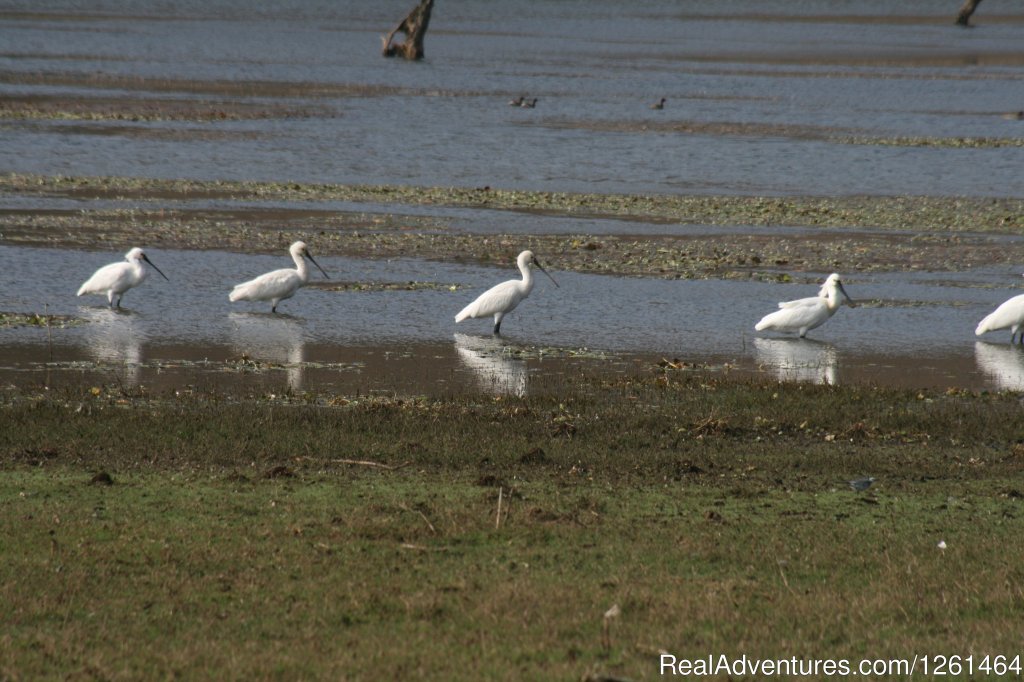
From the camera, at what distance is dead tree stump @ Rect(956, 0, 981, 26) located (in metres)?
84.9

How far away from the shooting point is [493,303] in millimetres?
16375

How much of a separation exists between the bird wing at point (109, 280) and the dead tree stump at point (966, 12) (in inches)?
2981

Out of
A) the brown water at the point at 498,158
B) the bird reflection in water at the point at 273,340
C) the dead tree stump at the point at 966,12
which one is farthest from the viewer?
the dead tree stump at the point at 966,12

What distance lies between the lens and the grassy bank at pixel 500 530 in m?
6.46

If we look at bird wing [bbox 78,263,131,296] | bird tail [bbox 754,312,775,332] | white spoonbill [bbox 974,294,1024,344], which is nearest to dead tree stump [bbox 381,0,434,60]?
bird wing [bbox 78,263,131,296]

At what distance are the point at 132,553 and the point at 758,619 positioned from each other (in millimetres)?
3129

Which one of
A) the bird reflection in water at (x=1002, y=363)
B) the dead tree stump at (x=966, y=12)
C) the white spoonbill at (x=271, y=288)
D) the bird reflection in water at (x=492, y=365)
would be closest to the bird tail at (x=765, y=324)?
the bird reflection in water at (x=1002, y=363)

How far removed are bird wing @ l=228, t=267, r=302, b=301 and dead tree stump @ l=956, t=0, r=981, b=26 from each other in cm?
7466

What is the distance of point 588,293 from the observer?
1866 cm

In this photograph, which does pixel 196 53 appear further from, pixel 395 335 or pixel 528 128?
pixel 395 335

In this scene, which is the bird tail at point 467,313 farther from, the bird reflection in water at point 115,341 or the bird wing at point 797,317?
the bird reflection in water at point 115,341

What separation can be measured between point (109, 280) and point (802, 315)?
7.46 metres

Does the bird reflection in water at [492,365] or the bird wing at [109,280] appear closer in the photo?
the bird reflection in water at [492,365]

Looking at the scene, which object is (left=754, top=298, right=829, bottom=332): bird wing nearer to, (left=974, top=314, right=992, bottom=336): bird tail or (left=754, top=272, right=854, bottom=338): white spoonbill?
(left=754, top=272, right=854, bottom=338): white spoonbill
